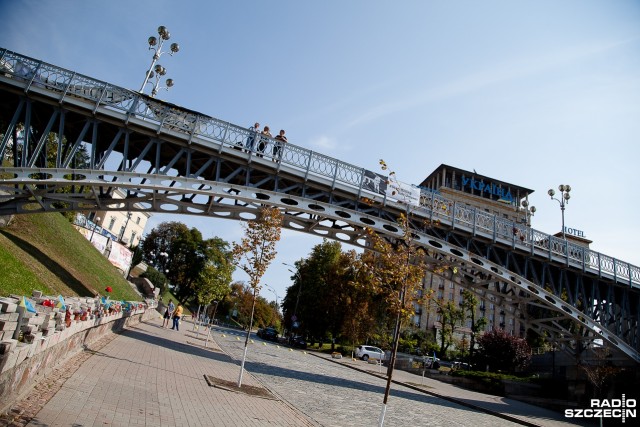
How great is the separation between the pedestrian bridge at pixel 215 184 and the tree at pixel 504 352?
31.4 ft

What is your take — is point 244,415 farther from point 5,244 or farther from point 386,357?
point 386,357

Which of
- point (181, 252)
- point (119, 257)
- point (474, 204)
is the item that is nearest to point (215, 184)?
point (119, 257)

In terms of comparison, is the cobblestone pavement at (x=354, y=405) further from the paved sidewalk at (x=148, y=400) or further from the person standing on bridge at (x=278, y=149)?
the person standing on bridge at (x=278, y=149)

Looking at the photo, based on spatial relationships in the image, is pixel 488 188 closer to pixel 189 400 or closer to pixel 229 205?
pixel 229 205

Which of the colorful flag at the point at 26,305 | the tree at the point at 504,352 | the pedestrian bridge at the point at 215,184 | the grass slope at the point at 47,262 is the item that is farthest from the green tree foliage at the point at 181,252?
the colorful flag at the point at 26,305

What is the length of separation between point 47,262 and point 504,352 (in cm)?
3410

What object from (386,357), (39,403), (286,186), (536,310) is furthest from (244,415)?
(386,357)

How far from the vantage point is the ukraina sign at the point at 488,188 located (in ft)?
240

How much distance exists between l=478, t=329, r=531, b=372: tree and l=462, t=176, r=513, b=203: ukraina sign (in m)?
42.7

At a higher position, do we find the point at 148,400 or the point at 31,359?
the point at 31,359

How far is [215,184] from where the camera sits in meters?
16.7

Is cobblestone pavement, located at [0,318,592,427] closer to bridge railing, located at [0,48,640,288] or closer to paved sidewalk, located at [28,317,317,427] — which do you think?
paved sidewalk, located at [28,317,317,427]

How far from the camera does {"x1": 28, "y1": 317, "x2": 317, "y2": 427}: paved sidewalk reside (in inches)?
227

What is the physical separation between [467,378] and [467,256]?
43.5ft
